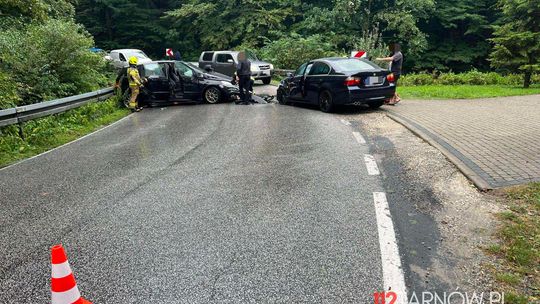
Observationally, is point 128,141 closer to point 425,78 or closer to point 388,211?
point 388,211

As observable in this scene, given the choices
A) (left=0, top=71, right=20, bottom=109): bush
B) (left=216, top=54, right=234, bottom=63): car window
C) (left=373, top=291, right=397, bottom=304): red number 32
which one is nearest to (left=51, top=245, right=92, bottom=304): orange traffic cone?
(left=373, top=291, right=397, bottom=304): red number 32

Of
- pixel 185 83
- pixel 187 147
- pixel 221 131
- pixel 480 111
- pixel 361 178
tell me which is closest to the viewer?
pixel 361 178

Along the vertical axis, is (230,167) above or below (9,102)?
below

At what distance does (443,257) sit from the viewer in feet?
11.8

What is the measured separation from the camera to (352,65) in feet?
39.7

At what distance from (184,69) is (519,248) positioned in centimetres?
1362

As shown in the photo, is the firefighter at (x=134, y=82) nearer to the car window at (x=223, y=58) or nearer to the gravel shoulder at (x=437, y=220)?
the gravel shoulder at (x=437, y=220)

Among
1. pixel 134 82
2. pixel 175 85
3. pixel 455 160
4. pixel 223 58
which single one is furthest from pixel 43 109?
pixel 223 58

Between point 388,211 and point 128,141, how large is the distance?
21.8ft

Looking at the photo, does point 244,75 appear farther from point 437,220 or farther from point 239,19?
point 239,19

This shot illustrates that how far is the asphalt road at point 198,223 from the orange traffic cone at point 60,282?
0.46m

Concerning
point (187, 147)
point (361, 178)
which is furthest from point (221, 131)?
point (361, 178)

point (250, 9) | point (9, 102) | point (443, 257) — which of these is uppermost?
point (250, 9)

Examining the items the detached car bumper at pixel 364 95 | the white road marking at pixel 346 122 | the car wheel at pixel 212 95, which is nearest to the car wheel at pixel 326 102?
the detached car bumper at pixel 364 95
